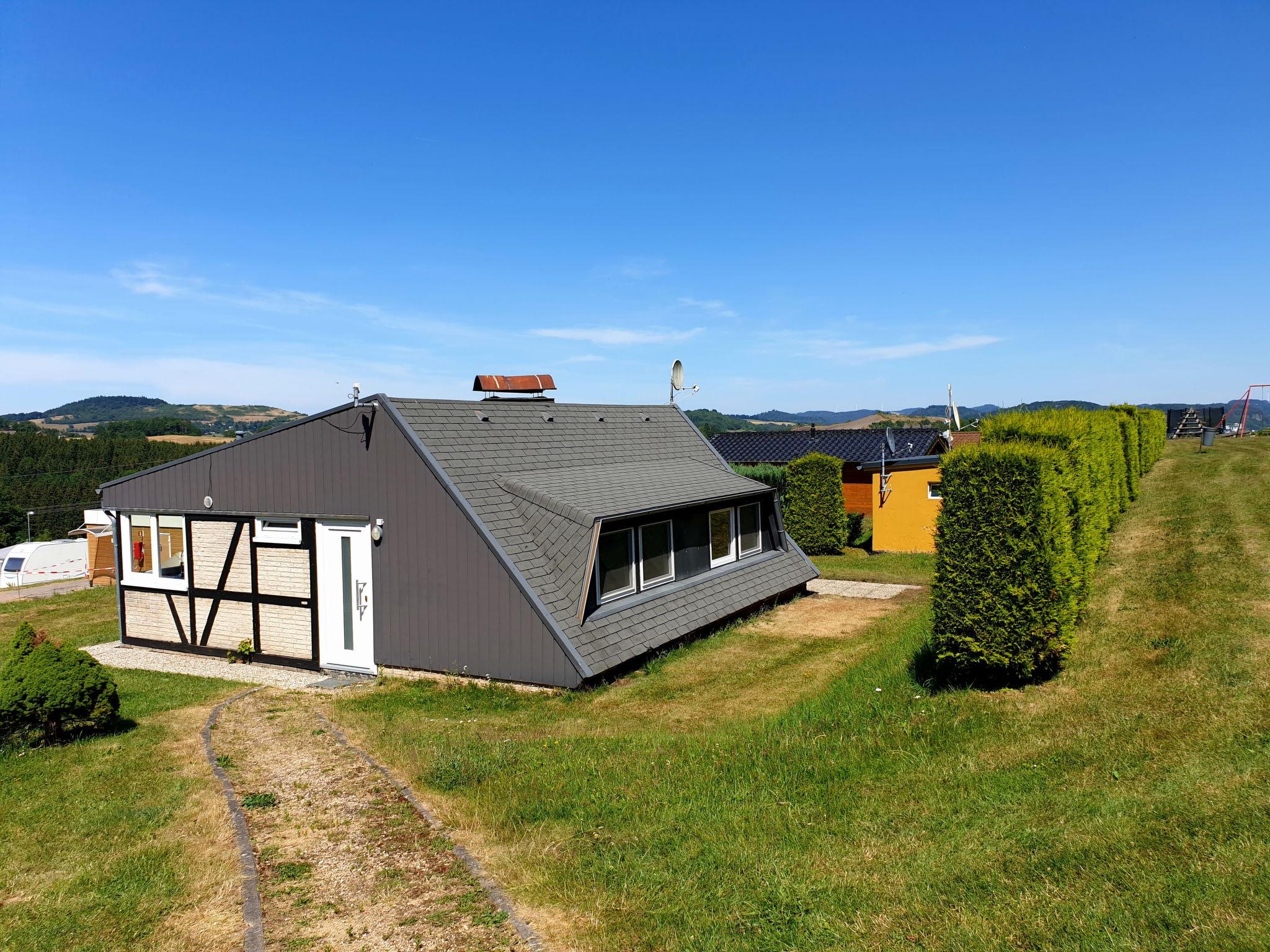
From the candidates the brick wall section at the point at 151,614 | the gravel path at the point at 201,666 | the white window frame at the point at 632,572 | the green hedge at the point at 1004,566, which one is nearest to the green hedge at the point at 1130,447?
the green hedge at the point at 1004,566

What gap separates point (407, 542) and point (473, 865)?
7.94m

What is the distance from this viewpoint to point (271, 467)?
47.8ft

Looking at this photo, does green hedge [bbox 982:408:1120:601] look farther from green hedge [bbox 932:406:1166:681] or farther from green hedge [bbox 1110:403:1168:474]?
green hedge [bbox 1110:403:1168:474]

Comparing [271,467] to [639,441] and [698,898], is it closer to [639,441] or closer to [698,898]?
[639,441]

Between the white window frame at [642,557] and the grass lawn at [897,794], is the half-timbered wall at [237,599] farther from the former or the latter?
the white window frame at [642,557]

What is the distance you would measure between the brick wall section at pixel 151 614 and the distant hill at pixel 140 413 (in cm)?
13508

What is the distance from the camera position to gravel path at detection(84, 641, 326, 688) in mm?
13742

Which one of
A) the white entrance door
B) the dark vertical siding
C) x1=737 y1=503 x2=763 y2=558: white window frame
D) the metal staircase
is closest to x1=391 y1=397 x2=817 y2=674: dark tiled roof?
x1=737 y1=503 x2=763 y2=558: white window frame

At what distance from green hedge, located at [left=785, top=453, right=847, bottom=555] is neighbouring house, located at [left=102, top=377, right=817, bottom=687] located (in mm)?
8388

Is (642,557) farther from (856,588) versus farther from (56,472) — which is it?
(56,472)

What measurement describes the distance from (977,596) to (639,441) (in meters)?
10.4

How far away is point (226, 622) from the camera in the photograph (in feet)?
50.5

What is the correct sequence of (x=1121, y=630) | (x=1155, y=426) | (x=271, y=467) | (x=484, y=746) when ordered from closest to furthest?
(x=484, y=746) → (x=1121, y=630) → (x=271, y=467) → (x=1155, y=426)

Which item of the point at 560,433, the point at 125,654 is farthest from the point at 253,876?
the point at 125,654
